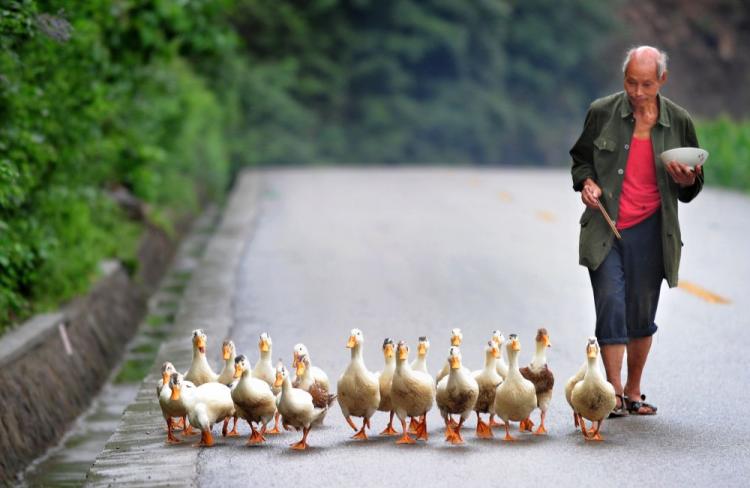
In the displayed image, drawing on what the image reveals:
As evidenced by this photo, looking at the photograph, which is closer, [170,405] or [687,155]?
[170,405]

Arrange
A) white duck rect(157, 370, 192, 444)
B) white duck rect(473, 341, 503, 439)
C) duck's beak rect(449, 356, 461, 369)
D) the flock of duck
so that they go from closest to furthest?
duck's beak rect(449, 356, 461, 369) → the flock of duck → white duck rect(157, 370, 192, 444) → white duck rect(473, 341, 503, 439)

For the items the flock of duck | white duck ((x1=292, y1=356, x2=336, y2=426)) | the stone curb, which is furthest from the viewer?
white duck ((x1=292, y1=356, x2=336, y2=426))

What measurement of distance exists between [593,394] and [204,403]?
6.17 ft

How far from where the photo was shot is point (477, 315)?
38.9ft

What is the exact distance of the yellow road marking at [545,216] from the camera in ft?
66.8

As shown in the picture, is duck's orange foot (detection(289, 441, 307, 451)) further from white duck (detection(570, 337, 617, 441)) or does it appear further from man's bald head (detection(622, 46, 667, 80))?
man's bald head (detection(622, 46, 667, 80))

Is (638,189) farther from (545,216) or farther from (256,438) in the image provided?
(545,216)

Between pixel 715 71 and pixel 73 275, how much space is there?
146ft

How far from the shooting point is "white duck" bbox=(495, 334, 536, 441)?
7.11m

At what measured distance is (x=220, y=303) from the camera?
1261 centimetres

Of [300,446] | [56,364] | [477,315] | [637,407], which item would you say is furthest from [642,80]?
[56,364]

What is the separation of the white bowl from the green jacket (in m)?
0.25

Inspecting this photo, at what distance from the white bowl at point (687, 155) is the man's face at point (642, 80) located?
346mm

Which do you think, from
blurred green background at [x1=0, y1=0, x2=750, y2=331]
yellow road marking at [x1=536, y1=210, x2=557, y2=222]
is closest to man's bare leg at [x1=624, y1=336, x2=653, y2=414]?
blurred green background at [x1=0, y1=0, x2=750, y2=331]
